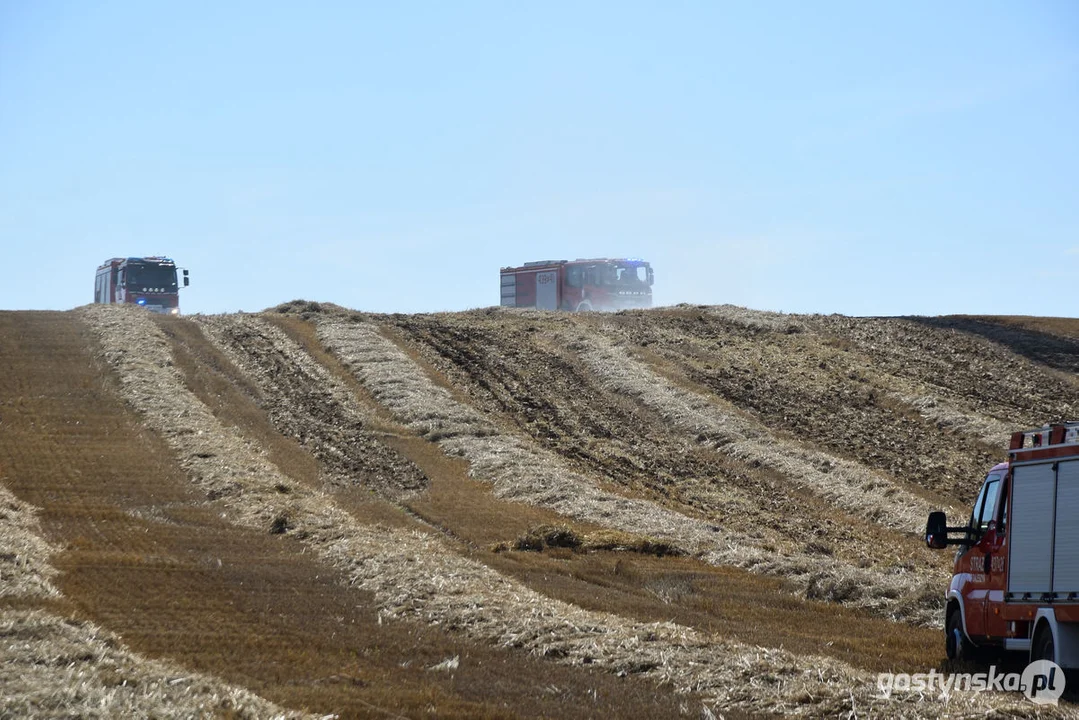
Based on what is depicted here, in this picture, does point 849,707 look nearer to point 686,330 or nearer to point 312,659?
point 312,659

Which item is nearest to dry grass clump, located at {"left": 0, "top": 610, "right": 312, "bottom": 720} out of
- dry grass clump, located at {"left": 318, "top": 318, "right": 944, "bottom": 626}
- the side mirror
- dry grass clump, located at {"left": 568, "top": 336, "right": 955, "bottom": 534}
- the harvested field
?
the harvested field

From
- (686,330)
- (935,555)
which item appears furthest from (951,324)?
(935,555)

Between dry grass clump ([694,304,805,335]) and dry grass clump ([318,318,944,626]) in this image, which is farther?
dry grass clump ([694,304,805,335])

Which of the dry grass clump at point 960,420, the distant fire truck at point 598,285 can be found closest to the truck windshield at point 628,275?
the distant fire truck at point 598,285

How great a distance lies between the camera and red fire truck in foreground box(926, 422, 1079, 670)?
11.3 metres

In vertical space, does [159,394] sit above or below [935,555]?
above

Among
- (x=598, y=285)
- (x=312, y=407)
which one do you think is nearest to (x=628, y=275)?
(x=598, y=285)

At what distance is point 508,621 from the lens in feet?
50.9

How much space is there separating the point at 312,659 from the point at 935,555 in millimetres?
15503

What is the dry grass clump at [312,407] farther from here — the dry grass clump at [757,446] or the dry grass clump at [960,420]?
the dry grass clump at [960,420]

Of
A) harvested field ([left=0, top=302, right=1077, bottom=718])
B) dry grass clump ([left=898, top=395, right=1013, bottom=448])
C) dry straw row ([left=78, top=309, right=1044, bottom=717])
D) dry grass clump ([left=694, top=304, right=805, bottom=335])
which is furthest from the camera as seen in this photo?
dry grass clump ([left=694, top=304, right=805, bottom=335])

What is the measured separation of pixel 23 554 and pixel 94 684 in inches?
344

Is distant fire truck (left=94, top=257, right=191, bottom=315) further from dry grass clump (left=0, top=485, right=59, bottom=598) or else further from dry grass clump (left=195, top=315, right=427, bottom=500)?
dry grass clump (left=0, top=485, right=59, bottom=598)

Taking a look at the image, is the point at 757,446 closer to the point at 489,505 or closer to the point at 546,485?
the point at 546,485
